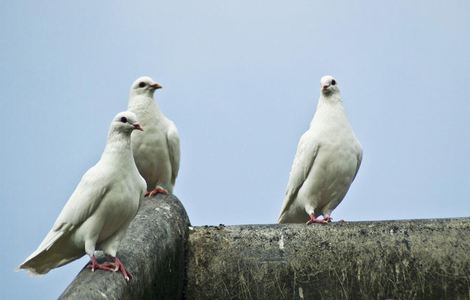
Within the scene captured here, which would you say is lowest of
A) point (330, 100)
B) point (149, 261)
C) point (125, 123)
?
point (149, 261)

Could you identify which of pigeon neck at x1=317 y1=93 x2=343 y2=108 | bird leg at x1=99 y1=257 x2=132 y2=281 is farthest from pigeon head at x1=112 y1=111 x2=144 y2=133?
pigeon neck at x1=317 y1=93 x2=343 y2=108

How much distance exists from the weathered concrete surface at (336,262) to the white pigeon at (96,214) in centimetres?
127

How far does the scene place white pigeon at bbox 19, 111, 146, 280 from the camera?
34.8ft

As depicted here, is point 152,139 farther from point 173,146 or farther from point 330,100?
point 330,100

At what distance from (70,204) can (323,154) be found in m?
4.89

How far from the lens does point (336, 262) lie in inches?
456

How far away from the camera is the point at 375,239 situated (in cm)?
1168

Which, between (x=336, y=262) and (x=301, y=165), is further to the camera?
(x=301, y=165)

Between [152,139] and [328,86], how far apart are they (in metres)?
2.52

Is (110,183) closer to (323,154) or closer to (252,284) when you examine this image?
(252,284)

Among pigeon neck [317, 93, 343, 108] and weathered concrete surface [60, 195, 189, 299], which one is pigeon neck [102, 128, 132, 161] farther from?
pigeon neck [317, 93, 343, 108]

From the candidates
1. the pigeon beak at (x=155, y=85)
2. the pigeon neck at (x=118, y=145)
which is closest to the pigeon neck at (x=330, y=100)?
the pigeon beak at (x=155, y=85)

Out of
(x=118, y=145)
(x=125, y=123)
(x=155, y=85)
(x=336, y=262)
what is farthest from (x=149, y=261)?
(x=155, y=85)

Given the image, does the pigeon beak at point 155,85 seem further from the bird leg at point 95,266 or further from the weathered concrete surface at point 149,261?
the bird leg at point 95,266
